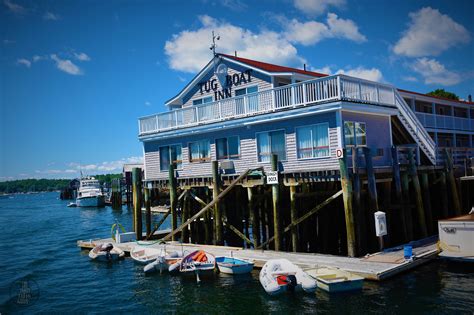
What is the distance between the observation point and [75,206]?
8806cm

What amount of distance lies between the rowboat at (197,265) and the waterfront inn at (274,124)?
17.6 feet

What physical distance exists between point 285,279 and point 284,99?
8815 millimetres

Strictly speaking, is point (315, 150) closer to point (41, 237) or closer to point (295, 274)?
point (295, 274)

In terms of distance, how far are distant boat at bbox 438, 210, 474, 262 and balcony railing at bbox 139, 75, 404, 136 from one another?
6536 mm

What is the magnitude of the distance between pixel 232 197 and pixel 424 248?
10.6m

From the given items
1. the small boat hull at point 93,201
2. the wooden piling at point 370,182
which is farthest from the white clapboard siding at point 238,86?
the small boat hull at point 93,201

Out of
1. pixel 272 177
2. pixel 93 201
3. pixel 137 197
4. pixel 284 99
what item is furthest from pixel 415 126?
pixel 93 201

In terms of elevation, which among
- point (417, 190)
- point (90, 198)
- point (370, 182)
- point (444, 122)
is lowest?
point (90, 198)

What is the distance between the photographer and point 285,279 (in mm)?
15797

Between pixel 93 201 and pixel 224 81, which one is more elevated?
pixel 224 81

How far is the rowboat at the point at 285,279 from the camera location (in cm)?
1558

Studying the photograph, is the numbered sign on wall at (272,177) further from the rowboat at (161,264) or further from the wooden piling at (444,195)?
the wooden piling at (444,195)

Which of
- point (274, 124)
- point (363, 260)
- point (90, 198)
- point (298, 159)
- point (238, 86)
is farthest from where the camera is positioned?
point (90, 198)

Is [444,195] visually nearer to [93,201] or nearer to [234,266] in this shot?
[234,266]
